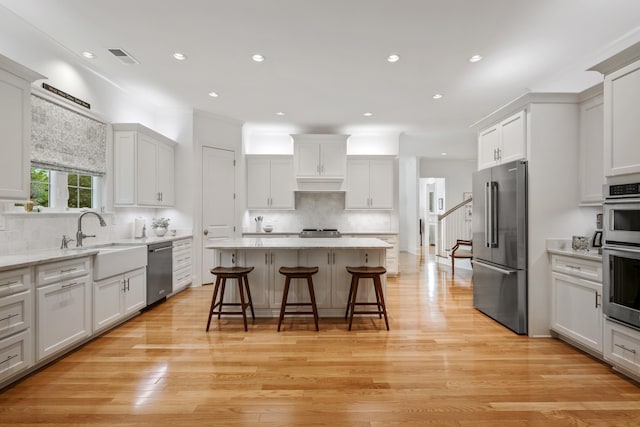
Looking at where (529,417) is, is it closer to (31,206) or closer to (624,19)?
(624,19)

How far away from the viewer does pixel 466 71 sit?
12.7ft

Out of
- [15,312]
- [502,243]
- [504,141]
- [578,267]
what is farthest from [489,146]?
[15,312]

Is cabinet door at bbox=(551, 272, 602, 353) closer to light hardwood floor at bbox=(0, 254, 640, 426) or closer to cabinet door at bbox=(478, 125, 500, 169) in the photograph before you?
light hardwood floor at bbox=(0, 254, 640, 426)

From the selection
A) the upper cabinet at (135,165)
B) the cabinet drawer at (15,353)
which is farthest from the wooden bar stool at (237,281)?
the upper cabinet at (135,165)

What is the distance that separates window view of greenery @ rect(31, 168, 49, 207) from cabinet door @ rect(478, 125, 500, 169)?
16.8 ft

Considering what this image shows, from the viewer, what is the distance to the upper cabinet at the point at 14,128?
7.79 ft

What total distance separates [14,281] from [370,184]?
5390mm

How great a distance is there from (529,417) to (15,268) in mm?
3614

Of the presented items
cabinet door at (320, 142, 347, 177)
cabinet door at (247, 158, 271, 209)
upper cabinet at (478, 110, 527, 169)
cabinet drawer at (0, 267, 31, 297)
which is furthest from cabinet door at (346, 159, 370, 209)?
cabinet drawer at (0, 267, 31, 297)

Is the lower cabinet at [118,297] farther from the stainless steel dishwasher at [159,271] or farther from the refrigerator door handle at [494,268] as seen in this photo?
the refrigerator door handle at [494,268]

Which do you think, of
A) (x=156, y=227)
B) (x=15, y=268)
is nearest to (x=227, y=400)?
(x=15, y=268)

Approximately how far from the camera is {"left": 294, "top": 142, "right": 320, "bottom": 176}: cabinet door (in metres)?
6.11

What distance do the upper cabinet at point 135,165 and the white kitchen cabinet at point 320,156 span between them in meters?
2.50

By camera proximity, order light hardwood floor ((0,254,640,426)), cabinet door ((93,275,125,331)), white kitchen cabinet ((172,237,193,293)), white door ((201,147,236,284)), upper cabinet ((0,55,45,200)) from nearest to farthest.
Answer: light hardwood floor ((0,254,640,426)) < upper cabinet ((0,55,45,200)) < cabinet door ((93,275,125,331)) < white kitchen cabinet ((172,237,193,293)) < white door ((201,147,236,284))
